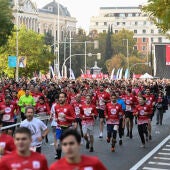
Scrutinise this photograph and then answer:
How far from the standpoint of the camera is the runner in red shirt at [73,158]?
20.6 feet

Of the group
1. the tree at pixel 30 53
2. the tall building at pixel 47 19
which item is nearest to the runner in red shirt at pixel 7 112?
the tree at pixel 30 53

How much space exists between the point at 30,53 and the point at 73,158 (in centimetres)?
5531

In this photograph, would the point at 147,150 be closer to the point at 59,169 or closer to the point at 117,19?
the point at 59,169

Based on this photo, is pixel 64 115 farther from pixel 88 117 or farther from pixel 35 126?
pixel 35 126

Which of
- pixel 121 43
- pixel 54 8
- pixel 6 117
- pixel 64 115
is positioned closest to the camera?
pixel 64 115

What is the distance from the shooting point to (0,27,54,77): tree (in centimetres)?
5991

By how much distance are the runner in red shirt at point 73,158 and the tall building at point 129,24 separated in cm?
17128

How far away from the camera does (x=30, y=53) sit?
201ft

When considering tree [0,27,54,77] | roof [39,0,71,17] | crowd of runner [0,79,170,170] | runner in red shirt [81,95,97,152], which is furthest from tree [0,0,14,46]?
roof [39,0,71,17]

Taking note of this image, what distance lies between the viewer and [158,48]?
59219mm

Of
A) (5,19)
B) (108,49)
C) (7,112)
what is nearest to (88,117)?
(7,112)

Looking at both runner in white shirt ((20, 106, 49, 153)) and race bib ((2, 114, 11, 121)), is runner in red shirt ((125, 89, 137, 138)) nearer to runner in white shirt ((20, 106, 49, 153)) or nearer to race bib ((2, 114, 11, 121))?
race bib ((2, 114, 11, 121))

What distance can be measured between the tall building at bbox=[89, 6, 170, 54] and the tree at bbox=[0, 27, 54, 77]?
381ft

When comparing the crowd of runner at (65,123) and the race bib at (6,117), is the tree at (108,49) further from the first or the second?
the race bib at (6,117)
